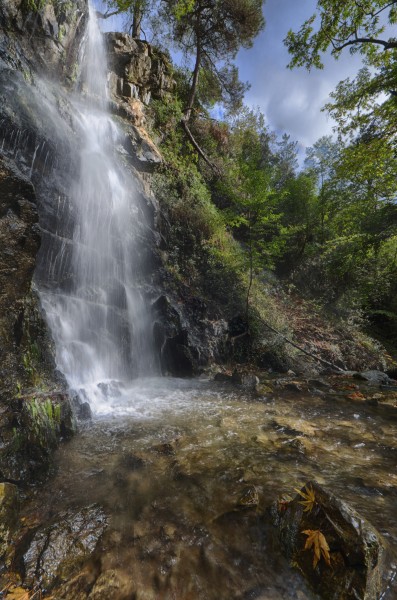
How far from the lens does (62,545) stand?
2.20 metres

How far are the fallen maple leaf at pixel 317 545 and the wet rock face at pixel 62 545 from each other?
164 centimetres

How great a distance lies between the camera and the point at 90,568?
2039 millimetres

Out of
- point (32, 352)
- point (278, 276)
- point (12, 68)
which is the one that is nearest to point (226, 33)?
point (12, 68)

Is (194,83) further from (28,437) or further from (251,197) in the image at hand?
(28,437)

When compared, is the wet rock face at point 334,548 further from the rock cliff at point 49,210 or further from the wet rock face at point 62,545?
the rock cliff at point 49,210

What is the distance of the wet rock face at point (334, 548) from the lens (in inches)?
68.5

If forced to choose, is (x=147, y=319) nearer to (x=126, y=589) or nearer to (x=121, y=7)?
(x=126, y=589)

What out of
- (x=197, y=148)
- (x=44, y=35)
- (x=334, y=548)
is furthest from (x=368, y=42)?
(x=334, y=548)

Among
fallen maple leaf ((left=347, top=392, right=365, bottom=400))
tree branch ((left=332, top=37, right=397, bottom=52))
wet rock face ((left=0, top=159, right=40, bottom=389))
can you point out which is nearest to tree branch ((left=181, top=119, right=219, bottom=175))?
tree branch ((left=332, top=37, right=397, bottom=52))

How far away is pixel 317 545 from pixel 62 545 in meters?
1.93

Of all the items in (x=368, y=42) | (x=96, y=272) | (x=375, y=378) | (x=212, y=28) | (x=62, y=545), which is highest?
(x=212, y=28)

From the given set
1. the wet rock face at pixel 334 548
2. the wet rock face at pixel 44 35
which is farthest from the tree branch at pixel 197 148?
the wet rock face at pixel 334 548

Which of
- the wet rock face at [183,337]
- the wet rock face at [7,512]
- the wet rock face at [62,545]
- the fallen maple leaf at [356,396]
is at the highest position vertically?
the wet rock face at [183,337]

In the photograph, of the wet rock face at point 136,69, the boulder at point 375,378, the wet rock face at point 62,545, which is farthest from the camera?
the wet rock face at point 136,69
